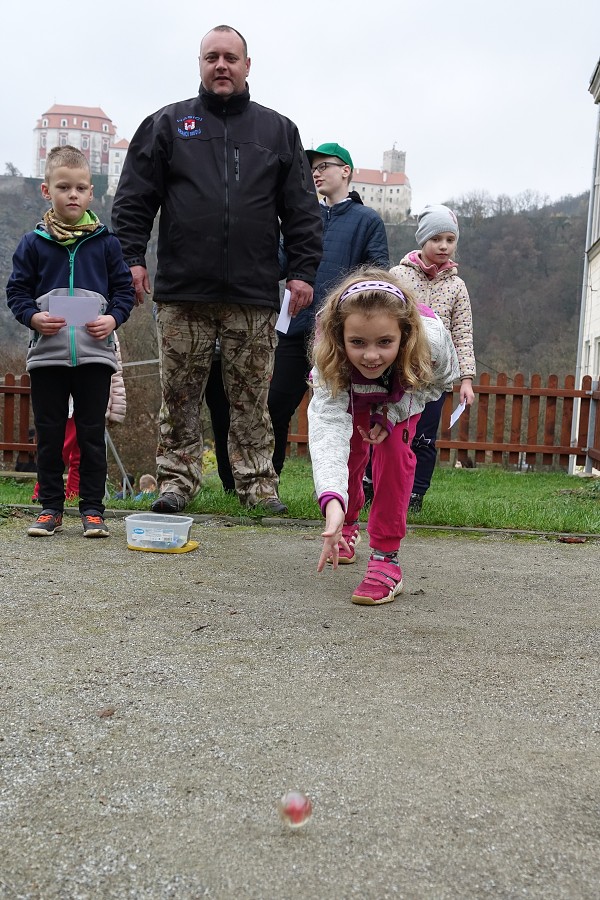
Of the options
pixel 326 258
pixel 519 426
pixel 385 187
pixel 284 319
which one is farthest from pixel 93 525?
pixel 385 187

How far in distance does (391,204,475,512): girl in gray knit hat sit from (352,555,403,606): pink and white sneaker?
1755 millimetres

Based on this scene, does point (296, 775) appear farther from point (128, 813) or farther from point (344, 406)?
point (344, 406)

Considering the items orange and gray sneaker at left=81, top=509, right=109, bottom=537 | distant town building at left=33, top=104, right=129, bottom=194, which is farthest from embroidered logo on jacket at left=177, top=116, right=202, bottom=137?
distant town building at left=33, top=104, right=129, bottom=194

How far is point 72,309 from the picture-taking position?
13.6 feet

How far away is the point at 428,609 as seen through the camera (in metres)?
2.93

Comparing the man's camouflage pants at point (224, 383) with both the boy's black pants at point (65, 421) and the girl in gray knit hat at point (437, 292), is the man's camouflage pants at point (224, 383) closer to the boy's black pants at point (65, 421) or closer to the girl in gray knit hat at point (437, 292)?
the boy's black pants at point (65, 421)

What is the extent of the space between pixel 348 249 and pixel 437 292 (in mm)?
625

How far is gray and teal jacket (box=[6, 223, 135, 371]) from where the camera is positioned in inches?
161

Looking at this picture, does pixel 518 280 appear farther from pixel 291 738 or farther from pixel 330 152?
pixel 291 738

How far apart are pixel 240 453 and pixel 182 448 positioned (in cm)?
33

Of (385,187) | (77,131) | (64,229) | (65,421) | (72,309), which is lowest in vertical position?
(65,421)

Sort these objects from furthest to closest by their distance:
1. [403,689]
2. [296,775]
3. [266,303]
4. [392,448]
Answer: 1. [266,303]
2. [392,448]
3. [403,689]
4. [296,775]

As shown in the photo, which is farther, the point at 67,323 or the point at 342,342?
the point at 67,323

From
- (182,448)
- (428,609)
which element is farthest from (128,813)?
(182,448)
